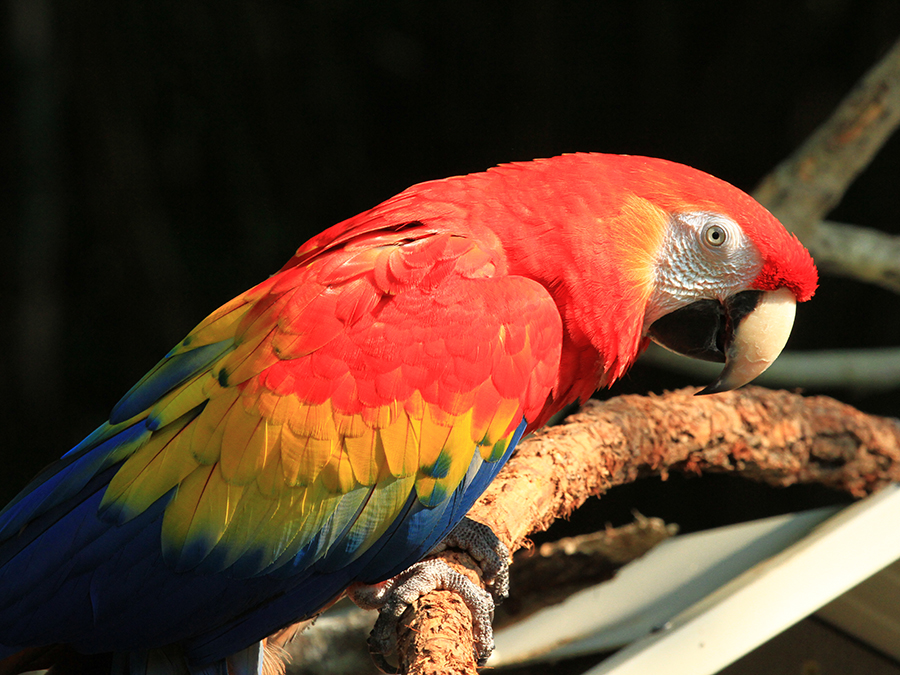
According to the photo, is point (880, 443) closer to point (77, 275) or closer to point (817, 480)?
point (817, 480)

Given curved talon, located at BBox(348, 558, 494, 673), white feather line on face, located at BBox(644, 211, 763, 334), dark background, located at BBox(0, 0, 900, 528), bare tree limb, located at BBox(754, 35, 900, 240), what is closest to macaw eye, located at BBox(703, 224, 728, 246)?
white feather line on face, located at BBox(644, 211, 763, 334)

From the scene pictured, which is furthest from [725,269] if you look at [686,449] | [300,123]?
[300,123]

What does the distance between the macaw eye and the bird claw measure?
18.7 inches

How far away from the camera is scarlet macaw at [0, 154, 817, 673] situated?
2.94ft

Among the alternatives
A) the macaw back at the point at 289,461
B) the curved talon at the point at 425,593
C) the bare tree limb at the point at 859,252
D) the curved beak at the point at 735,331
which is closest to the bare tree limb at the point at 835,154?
the bare tree limb at the point at 859,252

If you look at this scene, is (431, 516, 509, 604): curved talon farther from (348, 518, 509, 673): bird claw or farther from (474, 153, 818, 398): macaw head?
(474, 153, 818, 398): macaw head

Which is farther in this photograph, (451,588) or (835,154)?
(835,154)

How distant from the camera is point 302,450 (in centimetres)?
89

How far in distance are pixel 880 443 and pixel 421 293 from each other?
989 millimetres

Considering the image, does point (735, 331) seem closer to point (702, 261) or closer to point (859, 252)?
point (702, 261)

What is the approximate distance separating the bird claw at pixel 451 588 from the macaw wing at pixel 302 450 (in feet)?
0.22

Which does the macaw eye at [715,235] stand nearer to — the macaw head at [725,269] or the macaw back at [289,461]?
the macaw head at [725,269]

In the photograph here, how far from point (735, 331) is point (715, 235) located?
14 cm

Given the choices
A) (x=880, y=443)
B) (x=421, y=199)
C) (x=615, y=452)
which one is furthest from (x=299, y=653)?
(x=880, y=443)
